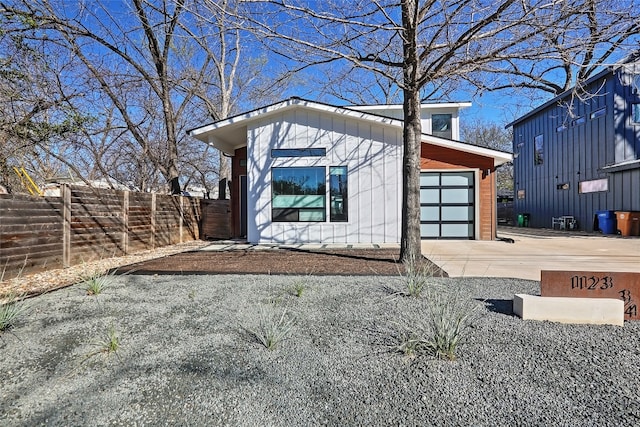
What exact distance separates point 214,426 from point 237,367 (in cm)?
51

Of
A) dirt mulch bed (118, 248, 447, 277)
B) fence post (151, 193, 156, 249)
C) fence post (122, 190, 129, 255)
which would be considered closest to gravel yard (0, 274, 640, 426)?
dirt mulch bed (118, 248, 447, 277)

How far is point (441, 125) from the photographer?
12117 millimetres

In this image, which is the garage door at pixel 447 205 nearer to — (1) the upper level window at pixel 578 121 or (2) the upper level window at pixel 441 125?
(2) the upper level window at pixel 441 125

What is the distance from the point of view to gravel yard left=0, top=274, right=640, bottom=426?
1618mm

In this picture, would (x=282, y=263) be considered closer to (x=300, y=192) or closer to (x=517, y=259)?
(x=300, y=192)

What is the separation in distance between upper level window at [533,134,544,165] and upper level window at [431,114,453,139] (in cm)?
774

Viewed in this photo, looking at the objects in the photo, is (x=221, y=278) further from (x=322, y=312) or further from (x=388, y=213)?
(x=388, y=213)

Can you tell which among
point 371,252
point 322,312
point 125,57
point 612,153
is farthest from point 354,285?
point 612,153

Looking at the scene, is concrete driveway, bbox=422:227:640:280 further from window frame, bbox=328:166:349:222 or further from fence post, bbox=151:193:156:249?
fence post, bbox=151:193:156:249

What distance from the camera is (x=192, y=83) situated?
503 inches

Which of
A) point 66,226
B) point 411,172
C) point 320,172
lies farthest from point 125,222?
point 411,172

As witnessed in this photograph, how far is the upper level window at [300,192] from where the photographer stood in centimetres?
854

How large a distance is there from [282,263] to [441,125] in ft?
30.4

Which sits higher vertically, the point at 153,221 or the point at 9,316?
the point at 153,221
